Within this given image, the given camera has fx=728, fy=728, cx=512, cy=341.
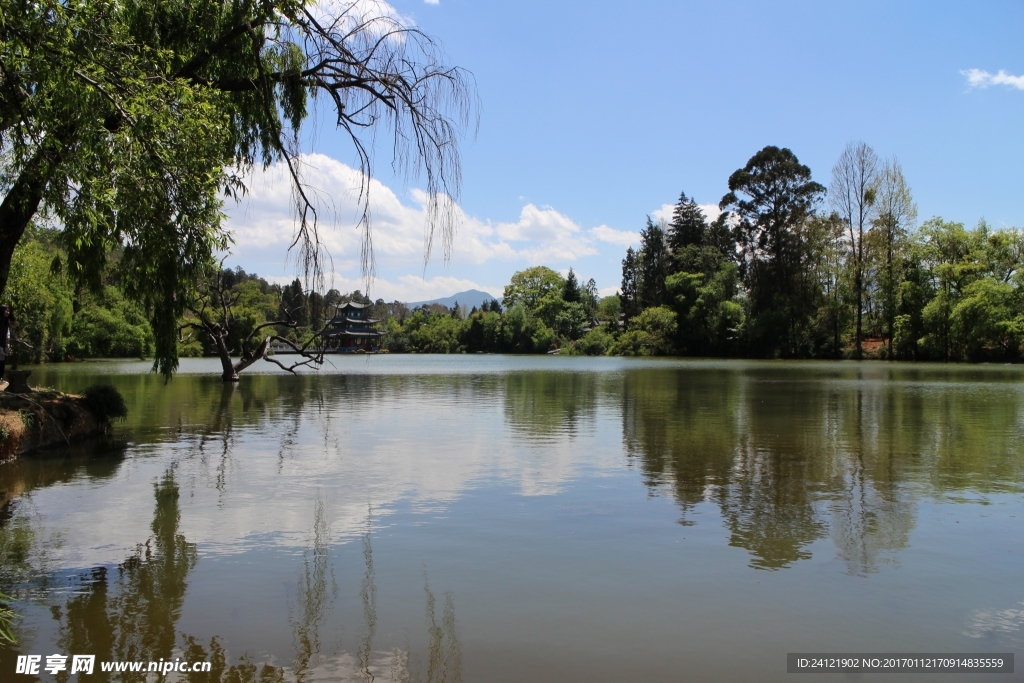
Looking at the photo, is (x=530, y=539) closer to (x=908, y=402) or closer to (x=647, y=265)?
(x=908, y=402)

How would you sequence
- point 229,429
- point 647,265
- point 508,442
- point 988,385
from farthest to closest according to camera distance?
point 647,265 < point 988,385 < point 229,429 < point 508,442

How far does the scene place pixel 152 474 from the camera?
10.2m

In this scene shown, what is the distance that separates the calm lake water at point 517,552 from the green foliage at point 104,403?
779 mm

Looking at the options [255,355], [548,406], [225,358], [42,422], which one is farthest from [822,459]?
[225,358]

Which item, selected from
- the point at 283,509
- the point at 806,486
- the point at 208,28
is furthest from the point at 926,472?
the point at 208,28

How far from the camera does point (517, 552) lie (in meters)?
6.54

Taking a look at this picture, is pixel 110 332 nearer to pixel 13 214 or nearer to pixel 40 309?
pixel 40 309

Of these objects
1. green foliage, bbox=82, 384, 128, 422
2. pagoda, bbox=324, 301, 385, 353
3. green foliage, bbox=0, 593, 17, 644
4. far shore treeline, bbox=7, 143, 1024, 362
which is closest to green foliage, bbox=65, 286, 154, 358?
far shore treeline, bbox=7, 143, 1024, 362

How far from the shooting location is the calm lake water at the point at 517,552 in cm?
460

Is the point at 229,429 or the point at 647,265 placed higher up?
the point at 647,265

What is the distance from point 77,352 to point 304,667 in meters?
63.5

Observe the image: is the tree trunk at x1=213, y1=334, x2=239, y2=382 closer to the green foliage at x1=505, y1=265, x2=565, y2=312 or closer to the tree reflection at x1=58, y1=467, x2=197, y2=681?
the tree reflection at x1=58, y1=467, x2=197, y2=681

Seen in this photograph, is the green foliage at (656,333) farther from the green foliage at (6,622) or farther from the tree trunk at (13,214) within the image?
the green foliage at (6,622)

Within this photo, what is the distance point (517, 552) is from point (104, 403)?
36.7 feet
